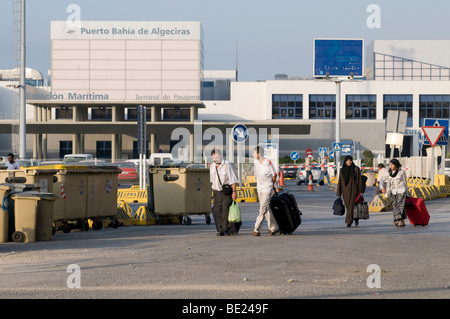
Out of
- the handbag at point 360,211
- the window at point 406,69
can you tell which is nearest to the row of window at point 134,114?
the window at point 406,69

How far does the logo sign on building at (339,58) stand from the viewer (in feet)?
203

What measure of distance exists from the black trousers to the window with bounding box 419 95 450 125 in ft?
298

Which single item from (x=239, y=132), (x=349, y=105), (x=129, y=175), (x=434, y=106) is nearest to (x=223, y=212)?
Result: (x=239, y=132)

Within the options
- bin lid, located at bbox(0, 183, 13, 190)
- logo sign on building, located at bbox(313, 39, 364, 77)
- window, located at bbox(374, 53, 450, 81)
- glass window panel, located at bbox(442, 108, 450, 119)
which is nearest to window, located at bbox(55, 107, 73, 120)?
glass window panel, located at bbox(442, 108, 450, 119)

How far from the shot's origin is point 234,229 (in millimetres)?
17234

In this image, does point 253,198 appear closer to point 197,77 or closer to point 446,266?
point 446,266

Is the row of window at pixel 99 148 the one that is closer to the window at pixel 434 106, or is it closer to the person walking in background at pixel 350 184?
the window at pixel 434 106

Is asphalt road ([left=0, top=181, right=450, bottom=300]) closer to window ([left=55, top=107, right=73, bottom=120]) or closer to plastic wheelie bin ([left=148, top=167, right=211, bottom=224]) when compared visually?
plastic wheelie bin ([left=148, top=167, right=211, bottom=224])

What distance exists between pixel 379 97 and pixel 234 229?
3510 inches

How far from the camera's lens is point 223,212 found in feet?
56.0

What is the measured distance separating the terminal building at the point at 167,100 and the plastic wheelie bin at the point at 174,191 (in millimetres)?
67095

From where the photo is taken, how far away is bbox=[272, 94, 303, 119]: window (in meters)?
104

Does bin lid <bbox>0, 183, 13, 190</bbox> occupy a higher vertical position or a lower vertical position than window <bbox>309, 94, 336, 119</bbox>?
lower
